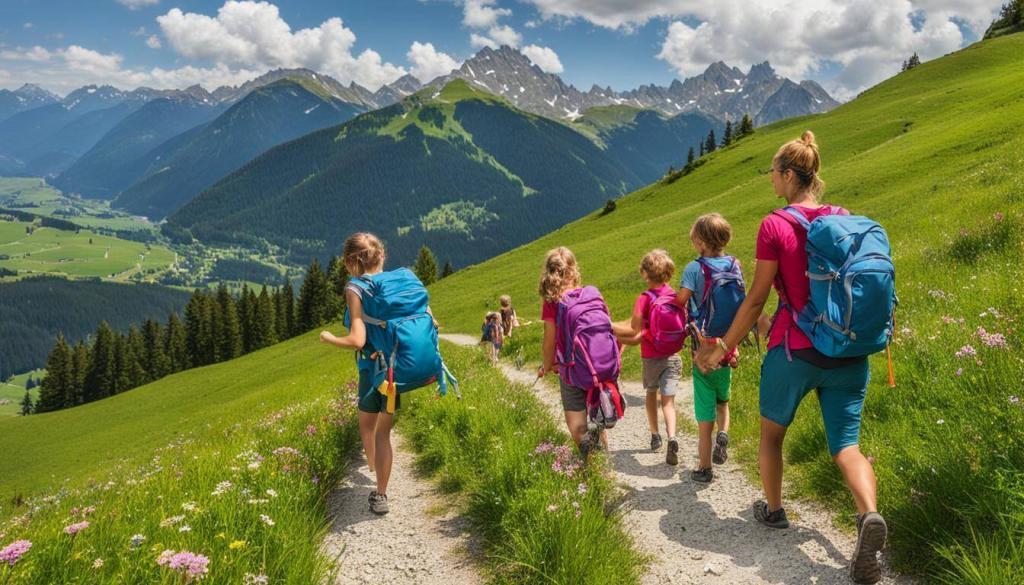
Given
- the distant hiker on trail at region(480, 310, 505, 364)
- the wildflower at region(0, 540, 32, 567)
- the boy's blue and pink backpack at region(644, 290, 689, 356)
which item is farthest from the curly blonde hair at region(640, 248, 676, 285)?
the distant hiker on trail at region(480, 310, 505, 364)

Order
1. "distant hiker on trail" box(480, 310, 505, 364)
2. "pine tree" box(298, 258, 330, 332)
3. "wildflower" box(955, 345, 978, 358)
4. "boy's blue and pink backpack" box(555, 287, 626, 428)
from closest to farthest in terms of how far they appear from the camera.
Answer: "wildflower" box(955, 345, 978, 358)
"boy's blue and pink backpack" box(555, 287, 626, 428)
"distant hiker on trail" box(480, 310, 505, 364)
"pine tree" box(298, 258, 330, 332)

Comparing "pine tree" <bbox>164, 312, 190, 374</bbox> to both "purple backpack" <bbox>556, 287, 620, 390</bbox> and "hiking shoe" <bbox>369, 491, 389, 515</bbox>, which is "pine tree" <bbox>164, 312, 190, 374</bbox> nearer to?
"hiking shoe" <bbox>369, 491, 389, 515</bbox>

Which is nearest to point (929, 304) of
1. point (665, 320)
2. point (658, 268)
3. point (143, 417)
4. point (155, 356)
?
point (665, 320)

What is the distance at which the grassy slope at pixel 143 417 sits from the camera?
36.3m

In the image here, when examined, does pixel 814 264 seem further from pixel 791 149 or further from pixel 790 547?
pixel 790 547

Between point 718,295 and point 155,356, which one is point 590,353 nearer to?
point 718,295

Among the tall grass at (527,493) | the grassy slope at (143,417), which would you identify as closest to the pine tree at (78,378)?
the grassy slope at (143,417)

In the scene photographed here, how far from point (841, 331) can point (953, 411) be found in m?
2.43

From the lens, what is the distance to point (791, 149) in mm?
4848

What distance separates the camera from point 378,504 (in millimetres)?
6734

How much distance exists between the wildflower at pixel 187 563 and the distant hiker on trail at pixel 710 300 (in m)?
5.65

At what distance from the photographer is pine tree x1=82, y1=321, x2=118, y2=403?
310 ft

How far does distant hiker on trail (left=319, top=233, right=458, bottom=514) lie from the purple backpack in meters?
1.66

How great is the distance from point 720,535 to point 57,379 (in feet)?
391
